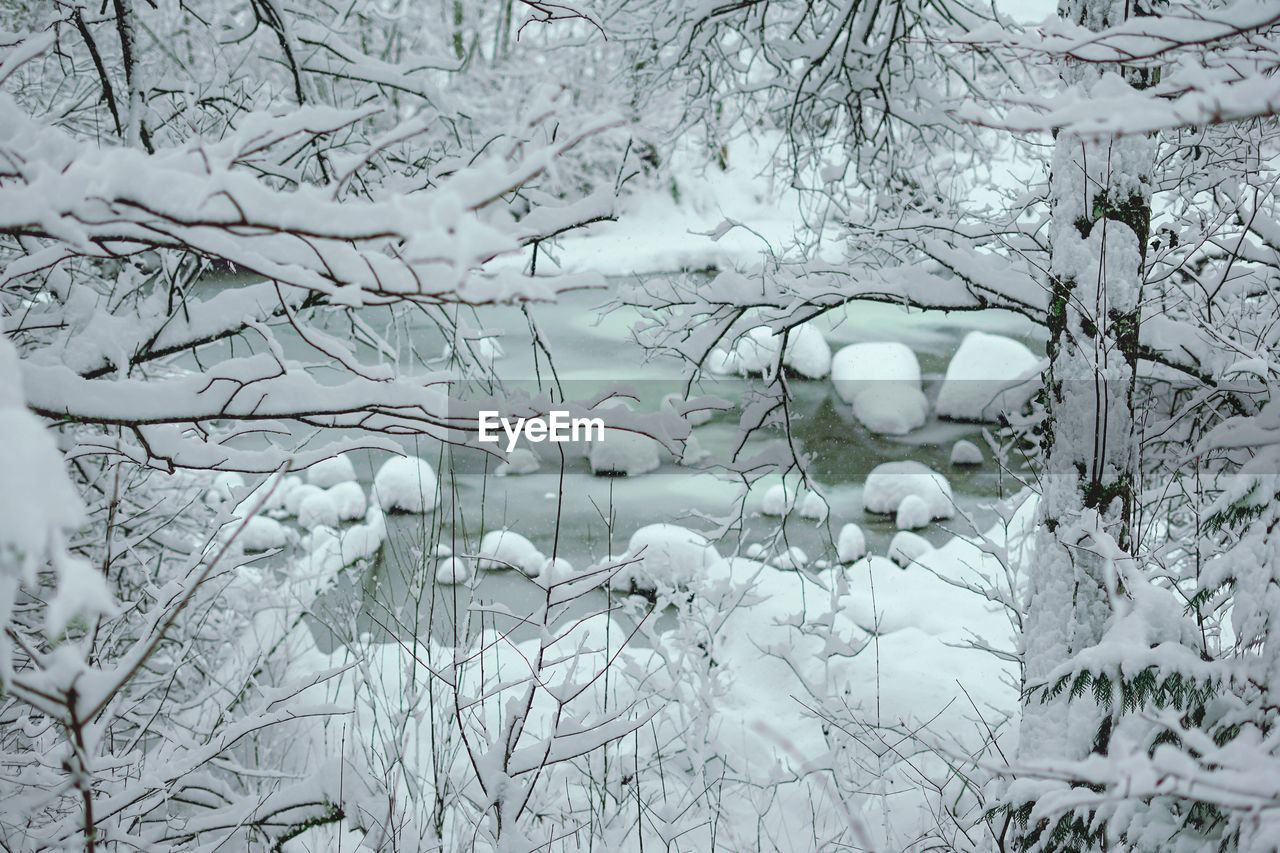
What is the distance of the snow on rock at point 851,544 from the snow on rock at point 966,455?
95.5 inches

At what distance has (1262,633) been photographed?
162 cm

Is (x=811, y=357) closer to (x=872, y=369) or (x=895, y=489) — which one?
(x=872, y=369)

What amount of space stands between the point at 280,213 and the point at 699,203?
2139 centimetres

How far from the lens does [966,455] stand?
9.67 meters

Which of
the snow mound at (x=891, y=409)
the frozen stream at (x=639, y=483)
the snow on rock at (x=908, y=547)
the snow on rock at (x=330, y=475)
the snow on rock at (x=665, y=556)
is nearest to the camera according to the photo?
the snow on rock at (x=665, y=556)

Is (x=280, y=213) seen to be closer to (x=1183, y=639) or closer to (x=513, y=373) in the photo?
(x=1183, y=639)

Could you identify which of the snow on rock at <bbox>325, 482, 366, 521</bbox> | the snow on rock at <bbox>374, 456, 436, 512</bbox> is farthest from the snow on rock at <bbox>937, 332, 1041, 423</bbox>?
the snow on rock at <bbox>325, 482, 366, 521</bbox>

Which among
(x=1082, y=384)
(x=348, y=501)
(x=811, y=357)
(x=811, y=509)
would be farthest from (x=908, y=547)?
(x=348, y=501)

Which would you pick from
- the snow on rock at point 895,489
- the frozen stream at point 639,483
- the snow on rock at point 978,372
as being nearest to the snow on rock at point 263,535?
the frozen stream at point 639,483

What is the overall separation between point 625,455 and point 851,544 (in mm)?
2852

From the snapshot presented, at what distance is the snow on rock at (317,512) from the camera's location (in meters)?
8.18

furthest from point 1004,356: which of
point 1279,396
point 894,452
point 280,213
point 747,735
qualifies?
point 280,213

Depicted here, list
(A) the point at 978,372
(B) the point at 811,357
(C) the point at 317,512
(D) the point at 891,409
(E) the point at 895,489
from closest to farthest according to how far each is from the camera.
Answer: (C) the point at 317,512 → (E) the point at 895,489 → (D) the point at 891,409 → (A) the point at 978,372 → (B) the point at 811,357

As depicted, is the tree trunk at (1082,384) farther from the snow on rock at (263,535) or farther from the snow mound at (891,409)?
the snow mound at (891,409)
